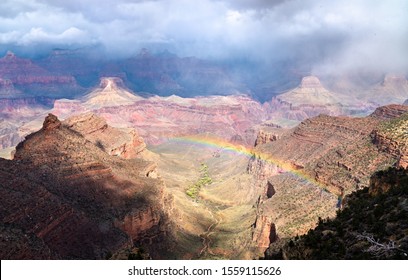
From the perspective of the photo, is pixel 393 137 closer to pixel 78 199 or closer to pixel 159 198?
pixel 159 198

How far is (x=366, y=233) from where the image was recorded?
89.9ft

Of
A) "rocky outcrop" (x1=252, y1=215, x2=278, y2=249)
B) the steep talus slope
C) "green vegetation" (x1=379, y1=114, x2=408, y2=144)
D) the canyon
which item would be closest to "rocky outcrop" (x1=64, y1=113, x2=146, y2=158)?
the canyon

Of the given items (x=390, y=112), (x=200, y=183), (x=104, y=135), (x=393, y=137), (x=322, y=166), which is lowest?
(x=200, y=183)

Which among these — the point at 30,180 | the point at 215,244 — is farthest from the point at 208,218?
the point at 30,180

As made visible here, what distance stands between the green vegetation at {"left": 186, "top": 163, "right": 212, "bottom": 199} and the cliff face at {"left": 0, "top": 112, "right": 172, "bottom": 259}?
4087 centimetres

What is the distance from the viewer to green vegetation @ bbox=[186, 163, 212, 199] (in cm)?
13425

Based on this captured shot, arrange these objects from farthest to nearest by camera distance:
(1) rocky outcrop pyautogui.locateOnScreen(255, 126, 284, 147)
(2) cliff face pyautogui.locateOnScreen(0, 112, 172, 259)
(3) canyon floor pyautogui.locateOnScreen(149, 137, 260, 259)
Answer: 1. (1) rocky outcrop pyautogui.locateOnScreen(255, 126, 284, 147)
2. (3) canyon floor pyautogui.locateOnScreen(149, 137, 260, 259)
3. (2) cliff face pyautogui.locateOnScreen(0, 112, 172, 259)

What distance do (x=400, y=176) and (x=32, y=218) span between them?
Result: 4123 cm

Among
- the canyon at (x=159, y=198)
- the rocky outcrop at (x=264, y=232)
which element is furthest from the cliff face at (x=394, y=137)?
the rocky outcrop at (x=264, y=232)

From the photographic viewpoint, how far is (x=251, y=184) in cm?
12812

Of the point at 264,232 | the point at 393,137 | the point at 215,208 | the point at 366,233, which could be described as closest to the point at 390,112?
the point at 393,137

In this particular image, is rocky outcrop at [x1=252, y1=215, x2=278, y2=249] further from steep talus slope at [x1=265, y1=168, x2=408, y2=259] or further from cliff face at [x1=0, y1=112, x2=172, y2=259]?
steep talus slope at [x1=265, y1=168, x2=408, y2=259]

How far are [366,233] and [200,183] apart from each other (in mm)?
123195

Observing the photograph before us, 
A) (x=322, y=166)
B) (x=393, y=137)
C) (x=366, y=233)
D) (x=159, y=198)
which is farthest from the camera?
(x=322, y=166)
